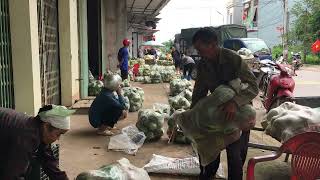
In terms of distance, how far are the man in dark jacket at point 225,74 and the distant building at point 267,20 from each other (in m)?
40.1

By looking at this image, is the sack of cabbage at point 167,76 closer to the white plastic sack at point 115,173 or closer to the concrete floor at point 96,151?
the concrete floor at point 96,151

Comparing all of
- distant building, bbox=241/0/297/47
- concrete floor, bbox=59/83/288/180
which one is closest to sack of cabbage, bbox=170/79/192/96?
concrete floor, bbox=59/83/288/180

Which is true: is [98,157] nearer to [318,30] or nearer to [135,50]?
[318,30]

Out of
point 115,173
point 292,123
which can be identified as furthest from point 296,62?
point 115,173

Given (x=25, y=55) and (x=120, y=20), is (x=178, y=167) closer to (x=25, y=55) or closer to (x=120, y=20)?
(x=25, y=55)

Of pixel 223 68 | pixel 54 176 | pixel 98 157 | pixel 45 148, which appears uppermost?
pixel 223 68

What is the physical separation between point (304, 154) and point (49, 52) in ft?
20.2

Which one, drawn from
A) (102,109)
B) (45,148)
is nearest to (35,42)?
(102,109)

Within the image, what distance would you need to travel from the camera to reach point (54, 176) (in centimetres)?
338

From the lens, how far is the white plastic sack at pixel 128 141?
5849 mm

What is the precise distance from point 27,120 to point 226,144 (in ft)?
5.87

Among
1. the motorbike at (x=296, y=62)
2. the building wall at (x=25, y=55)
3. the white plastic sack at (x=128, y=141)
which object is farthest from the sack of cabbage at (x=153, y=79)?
the white plastic sack at (x=128, y=141)

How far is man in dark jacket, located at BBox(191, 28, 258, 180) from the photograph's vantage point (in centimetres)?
380

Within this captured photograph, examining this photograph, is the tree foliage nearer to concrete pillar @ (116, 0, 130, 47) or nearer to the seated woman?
concrete pillar @ (116, 0, 130, 47)
